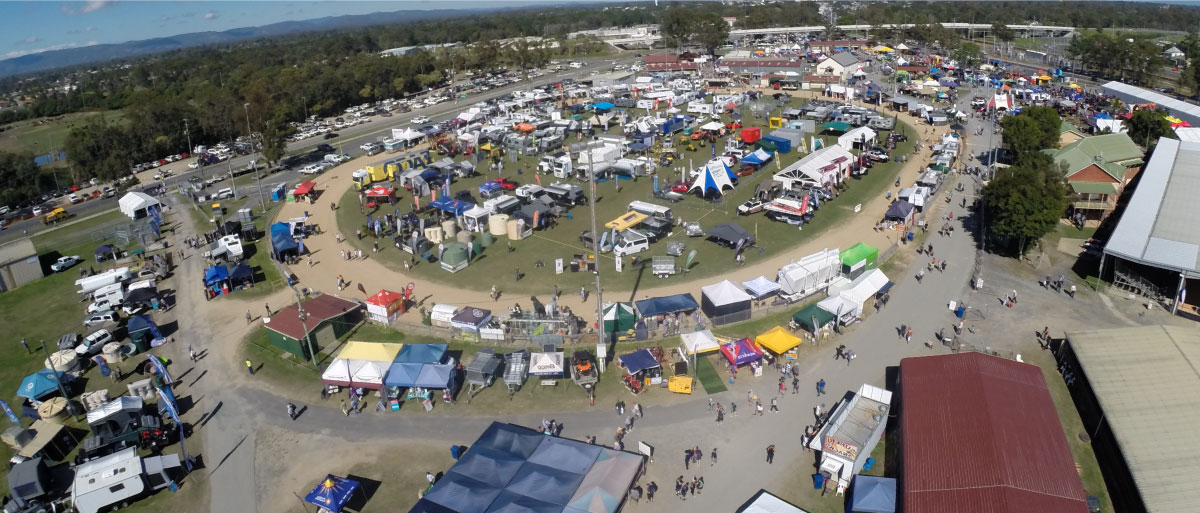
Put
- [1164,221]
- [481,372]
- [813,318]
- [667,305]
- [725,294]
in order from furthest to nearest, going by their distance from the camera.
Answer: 1. [1164,221]
2. [667,305]
3. [725,294]
4. [813,318]
5. [481,372]

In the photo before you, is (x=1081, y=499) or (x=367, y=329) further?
(x=367, y=329)

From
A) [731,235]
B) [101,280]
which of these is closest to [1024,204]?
[731,235]

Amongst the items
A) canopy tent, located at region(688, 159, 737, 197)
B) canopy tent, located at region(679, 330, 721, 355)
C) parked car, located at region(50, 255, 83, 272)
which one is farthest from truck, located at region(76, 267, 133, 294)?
canopy tent, located at region(688, 159, 737, 197)

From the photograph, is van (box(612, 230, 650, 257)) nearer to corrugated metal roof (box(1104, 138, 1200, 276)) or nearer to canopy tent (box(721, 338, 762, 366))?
canopy tent (box(721, 338, 762, 366))

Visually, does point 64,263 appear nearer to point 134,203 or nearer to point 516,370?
point 134,203

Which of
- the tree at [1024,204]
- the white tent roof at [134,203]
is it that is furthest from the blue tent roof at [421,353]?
the white tent roof at [134,203]

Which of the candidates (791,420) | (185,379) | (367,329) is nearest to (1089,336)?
(791,420)

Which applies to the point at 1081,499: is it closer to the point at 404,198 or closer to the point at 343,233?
the point at 343,233
